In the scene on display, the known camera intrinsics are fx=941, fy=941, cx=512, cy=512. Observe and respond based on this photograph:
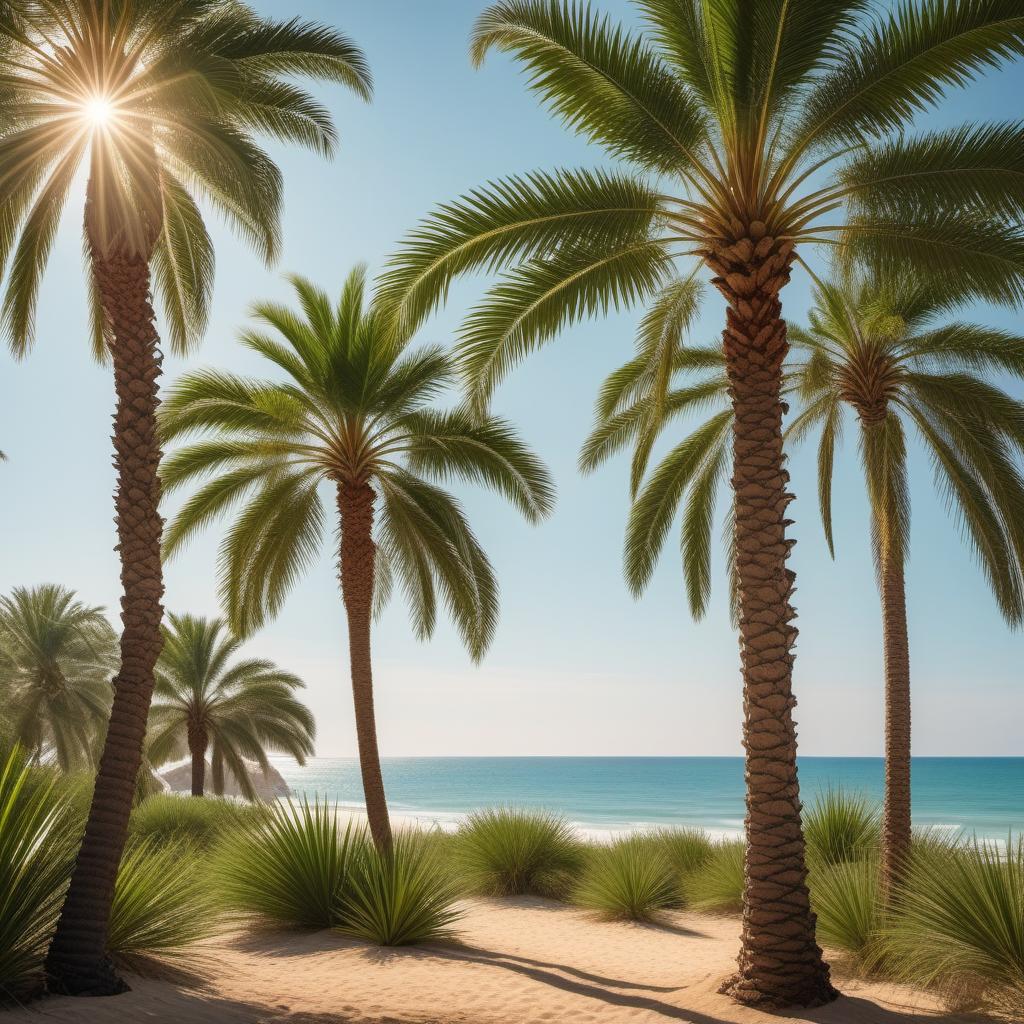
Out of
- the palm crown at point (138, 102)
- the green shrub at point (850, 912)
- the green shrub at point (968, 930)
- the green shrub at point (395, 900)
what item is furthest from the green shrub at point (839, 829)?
the palm crown at point (138, 102)

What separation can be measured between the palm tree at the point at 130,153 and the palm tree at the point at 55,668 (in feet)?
67.4

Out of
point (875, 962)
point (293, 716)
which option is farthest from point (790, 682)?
point (293, 716)

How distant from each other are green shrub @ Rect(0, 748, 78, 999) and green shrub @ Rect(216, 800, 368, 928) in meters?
3.72

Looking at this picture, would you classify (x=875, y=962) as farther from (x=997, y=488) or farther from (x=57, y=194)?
(x=57, y=194)

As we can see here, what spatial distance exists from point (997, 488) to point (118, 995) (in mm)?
11560

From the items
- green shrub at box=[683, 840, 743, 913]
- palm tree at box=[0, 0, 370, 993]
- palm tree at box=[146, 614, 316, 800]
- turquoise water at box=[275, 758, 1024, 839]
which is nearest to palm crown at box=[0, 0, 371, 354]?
palm tree at box=[0, 0, 370, 993]

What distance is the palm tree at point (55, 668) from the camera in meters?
28.9

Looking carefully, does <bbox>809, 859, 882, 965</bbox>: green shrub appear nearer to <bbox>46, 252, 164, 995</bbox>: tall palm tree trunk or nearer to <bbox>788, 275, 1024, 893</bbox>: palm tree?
<bbox>788, 275, 1024, 893</bbox>: palm tree

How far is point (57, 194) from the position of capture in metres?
11.6

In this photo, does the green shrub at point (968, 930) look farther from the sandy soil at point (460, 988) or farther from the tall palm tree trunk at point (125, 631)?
the tall palm tree trunk at point (125, 631)

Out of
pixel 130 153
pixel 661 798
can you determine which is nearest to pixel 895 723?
pixel 130 153

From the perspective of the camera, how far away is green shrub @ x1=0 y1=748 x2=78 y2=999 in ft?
23.9

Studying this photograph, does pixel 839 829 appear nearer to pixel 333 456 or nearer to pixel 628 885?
pixel 628 885

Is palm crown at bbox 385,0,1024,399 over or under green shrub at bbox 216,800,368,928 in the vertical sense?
over
